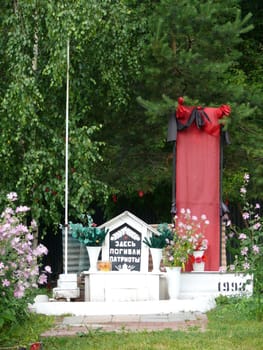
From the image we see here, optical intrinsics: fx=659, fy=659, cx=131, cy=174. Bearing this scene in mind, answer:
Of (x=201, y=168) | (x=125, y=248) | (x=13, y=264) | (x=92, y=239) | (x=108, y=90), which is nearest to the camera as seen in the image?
(x=13, y=264)

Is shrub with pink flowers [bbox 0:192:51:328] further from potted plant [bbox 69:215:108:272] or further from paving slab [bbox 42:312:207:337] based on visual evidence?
potted plant [bbox 69:215:108:272]

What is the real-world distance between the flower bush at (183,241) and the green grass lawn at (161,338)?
1308 mm

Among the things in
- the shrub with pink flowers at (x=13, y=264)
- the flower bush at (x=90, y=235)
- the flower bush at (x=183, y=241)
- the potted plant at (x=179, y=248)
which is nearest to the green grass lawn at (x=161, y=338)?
the shrub with pink flowers at (x=13, y=264)

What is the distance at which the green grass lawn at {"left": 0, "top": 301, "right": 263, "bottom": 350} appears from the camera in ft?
19.0

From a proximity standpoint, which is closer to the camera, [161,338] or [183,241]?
[161,338]

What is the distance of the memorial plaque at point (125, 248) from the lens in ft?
28.1

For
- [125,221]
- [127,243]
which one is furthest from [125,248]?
[125,221]

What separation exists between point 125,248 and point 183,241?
0.78 meters

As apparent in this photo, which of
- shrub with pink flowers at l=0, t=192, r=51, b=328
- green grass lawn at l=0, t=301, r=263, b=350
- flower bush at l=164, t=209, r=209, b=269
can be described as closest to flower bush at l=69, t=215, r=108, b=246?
flower bush at l=164, t=209, r=209, b=269

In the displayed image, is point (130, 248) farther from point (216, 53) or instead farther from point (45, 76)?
point (216, 53)

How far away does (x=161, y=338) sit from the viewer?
6074 mm

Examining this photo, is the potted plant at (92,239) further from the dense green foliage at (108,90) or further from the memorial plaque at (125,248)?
the dense green foliage at (108,90)

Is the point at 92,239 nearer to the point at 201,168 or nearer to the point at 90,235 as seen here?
the point at 90,235

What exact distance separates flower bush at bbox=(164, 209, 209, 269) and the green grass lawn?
1308mm
